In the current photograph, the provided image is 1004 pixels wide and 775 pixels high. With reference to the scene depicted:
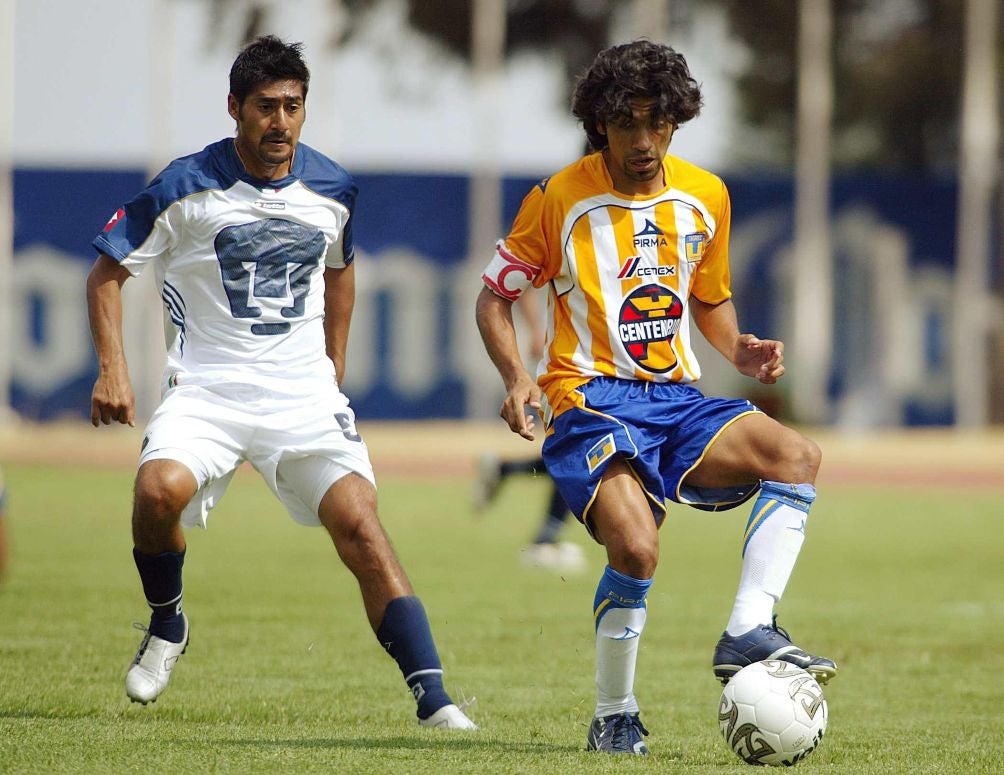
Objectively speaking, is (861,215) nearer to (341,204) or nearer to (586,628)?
(586,628)

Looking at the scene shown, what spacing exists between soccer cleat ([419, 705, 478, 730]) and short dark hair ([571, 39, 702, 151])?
2.13 meters

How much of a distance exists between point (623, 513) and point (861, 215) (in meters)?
29.1

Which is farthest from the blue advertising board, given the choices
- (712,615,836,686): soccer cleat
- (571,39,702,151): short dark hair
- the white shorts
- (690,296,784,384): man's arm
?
(712,615,836,686): soccer cleat

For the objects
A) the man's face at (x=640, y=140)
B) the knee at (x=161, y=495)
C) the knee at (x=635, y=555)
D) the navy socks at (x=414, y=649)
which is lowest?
the navy socks at (x=414, y=649)

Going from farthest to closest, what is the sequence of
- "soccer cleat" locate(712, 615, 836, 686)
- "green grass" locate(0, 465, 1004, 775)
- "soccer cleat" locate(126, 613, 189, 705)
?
1. "soccer cleat" locate(126, 613, 189, 705)
2. "green grass" locate(0, 465, 1004, 775)
3. "soccer cleat" locate(712, 615, 836, 686)

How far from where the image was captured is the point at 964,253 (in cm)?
3344

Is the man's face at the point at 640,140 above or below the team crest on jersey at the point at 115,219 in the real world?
above

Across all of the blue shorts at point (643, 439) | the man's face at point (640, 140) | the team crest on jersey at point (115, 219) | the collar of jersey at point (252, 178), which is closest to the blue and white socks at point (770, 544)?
the blue shorts at point (643, 439)

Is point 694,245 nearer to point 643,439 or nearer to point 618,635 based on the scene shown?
point 643,439

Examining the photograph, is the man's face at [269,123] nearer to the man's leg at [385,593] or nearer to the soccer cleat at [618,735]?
the man's leg at [385,593]

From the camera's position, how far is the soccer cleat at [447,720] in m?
6.25

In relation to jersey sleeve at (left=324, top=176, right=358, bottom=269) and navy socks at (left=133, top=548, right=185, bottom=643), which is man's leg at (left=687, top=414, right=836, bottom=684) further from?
navy socks at (left=133, top=548, right=185, bottom=643)

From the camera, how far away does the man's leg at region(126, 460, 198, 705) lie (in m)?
6.16

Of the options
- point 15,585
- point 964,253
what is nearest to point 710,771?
point 15,585
